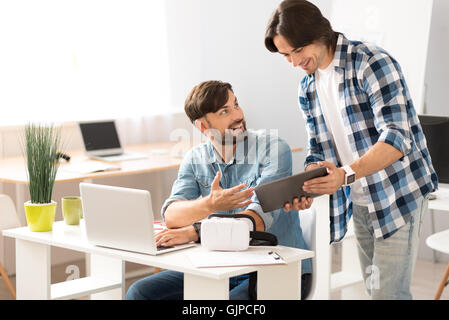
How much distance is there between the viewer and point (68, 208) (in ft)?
7.86

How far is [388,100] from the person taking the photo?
2061mm

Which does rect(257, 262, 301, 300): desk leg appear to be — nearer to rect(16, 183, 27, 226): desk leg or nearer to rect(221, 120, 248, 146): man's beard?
rect(221, 120, 248, 146): man's beard

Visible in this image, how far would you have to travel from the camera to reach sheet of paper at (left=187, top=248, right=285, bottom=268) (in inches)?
72.4

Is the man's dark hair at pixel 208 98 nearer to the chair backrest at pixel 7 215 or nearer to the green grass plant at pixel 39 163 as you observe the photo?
the green grass plant at pixel 39 163

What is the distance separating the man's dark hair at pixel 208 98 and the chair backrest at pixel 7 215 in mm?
1581

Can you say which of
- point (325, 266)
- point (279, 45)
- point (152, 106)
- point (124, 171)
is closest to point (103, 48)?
point (152, 106)

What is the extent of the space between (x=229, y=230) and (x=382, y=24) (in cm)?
283

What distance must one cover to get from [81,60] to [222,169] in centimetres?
261

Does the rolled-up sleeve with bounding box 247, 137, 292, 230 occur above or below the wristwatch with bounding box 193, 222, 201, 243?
above

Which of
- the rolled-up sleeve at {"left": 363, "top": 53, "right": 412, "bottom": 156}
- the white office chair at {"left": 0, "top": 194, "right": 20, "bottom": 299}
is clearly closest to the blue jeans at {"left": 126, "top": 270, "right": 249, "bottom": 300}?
the rolled-up sleeve at {"left": 363, "top": 53, "right": 412, "bottom": 156}

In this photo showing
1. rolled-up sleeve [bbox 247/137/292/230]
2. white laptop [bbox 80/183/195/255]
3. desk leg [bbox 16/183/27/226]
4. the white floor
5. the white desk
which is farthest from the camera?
desk leg [bbox 16/183/27/226]

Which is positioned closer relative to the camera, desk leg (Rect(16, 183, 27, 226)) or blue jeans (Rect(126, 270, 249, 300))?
blue jeans (Rect(126, 270, 249, 300))

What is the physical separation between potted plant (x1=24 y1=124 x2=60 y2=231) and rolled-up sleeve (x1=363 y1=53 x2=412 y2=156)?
1027mm

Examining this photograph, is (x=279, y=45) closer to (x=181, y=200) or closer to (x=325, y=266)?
(x=181, y=200)
